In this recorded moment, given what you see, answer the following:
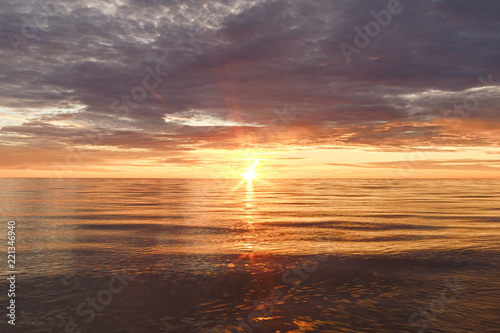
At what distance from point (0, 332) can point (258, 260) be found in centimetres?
1250

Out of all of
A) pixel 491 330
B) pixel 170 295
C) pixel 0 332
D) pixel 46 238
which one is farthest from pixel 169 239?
Answer: pixel 491 330

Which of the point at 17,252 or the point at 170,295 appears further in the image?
the point at 17,252

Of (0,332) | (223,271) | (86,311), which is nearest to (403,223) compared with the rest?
(223,271)

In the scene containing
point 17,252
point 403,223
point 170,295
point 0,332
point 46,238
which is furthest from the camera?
point 403,223

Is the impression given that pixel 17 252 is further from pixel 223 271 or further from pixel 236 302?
pixel 236 302

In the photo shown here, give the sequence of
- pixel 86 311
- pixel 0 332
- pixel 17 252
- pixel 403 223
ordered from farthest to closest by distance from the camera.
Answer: pixel 403 223 → pixel 17 252 → pixel 86 311 → pixel 0 332

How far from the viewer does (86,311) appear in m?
13.9

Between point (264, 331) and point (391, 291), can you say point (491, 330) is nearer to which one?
point (391, 291)

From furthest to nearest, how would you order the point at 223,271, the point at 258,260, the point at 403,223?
the point at 403,223 → the point at 258,260 → the point at 223,271

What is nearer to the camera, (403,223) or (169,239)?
(169,239)

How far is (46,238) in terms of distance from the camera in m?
27.7

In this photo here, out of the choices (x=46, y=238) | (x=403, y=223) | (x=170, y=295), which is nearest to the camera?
(x=170, y=295)

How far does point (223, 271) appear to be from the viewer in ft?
62.5

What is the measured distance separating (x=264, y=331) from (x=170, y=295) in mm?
5121
